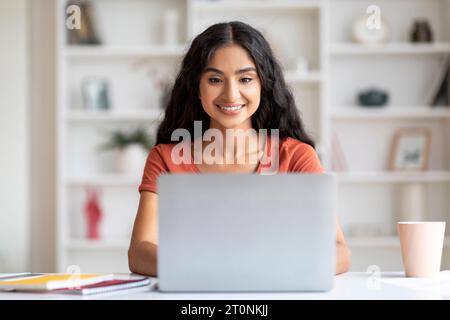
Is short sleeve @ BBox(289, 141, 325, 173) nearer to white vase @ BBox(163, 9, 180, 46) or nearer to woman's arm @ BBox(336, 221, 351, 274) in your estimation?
woman's arm @ BBox(336, 221, 351, 274)

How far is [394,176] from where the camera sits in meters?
4.03

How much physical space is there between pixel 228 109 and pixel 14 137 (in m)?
2.62

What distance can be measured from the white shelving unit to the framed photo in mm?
60

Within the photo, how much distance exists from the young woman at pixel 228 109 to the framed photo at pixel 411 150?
229cm

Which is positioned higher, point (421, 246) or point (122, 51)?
point (122, 51)

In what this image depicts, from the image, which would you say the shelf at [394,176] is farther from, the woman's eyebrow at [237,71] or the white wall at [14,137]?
the woman's eyebrow at [237,71]

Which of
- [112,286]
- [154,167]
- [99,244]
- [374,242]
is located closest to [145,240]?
[154,167]

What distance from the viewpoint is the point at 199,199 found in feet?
3.52

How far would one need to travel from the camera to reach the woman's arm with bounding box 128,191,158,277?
1.46 m

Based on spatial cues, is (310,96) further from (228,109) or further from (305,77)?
(228,109)

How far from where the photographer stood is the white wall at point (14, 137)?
402 cm

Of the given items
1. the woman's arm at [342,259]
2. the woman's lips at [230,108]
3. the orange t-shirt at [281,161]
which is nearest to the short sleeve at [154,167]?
the orange t-shirt at [281,161]

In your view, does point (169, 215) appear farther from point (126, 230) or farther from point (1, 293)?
point (126, 230)

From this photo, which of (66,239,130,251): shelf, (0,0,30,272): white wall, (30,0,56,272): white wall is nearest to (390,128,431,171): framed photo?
(66,239,130,251): shelf
